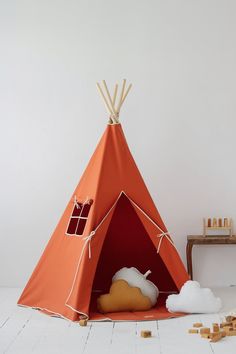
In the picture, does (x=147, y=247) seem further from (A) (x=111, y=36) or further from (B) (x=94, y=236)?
(A) (x=111, y=36)

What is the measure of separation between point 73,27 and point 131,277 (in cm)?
201

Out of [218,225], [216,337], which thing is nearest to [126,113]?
[218,225]

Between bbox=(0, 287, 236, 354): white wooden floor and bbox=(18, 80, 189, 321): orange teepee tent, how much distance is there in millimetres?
143

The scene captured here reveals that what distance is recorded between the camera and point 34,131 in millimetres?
4926

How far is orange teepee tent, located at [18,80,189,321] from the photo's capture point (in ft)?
12.7

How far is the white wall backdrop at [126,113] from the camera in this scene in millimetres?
4902

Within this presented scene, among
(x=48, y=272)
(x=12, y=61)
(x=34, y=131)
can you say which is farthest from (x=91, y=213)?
(x=12, y=61)

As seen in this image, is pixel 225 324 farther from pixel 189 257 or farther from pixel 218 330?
pixel 189 257

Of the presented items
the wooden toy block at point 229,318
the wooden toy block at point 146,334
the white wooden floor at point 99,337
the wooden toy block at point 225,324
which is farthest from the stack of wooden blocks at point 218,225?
the wooden toy block at point 146,334

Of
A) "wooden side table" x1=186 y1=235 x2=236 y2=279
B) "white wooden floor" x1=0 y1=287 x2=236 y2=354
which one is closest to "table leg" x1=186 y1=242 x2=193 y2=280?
"wooden side table" x1=186 y1=235 x2=236 y2=279

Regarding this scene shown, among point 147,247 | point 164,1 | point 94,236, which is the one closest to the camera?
point 94,236

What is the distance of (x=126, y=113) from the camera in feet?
16.1

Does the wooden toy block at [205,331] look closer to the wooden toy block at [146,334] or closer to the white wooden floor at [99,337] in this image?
the white wooden floor at [99,337]

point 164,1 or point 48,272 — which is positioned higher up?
point 164,1
